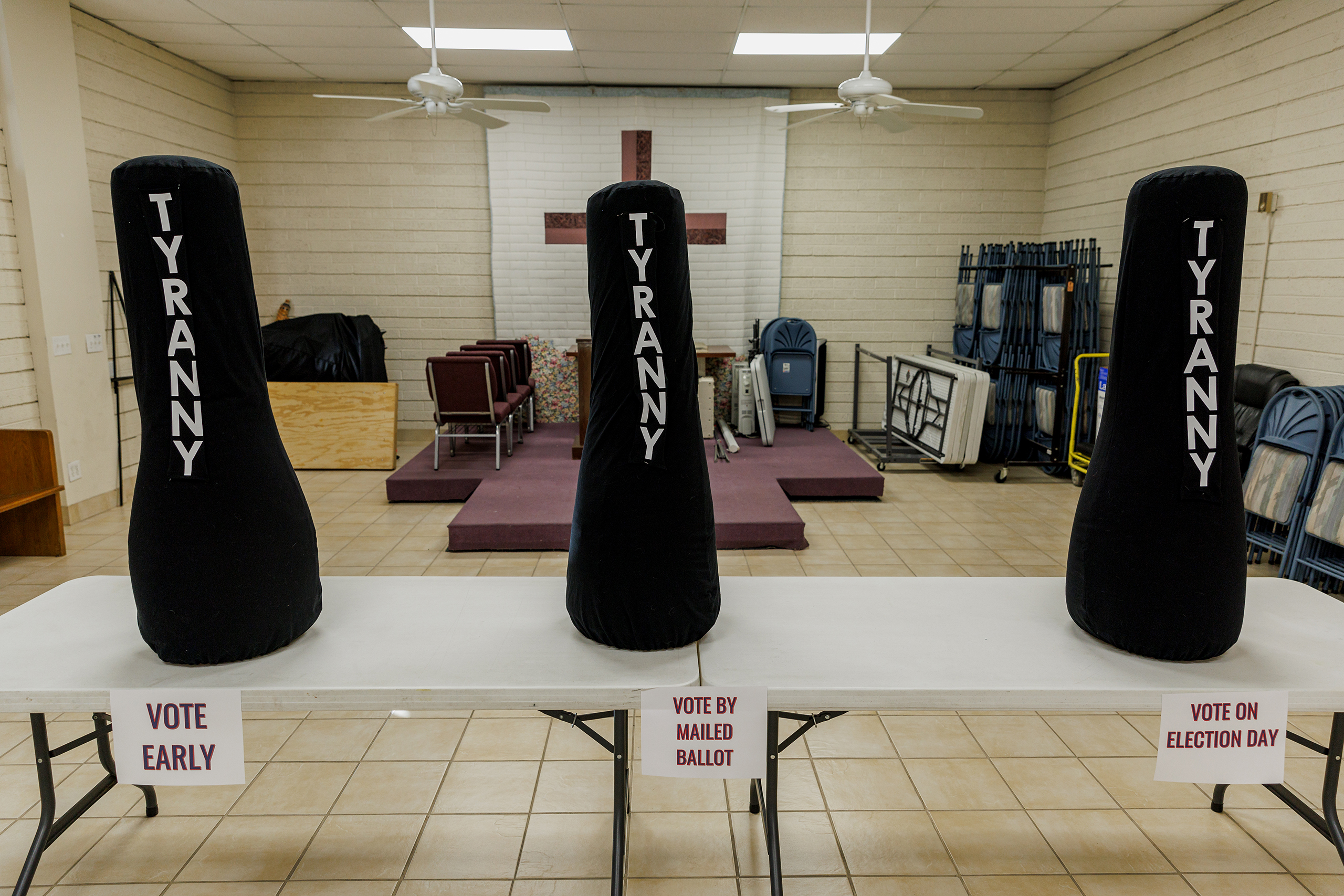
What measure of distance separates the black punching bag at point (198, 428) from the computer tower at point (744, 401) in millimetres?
5956

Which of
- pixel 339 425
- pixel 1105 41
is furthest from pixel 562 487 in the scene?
pixel 1105 41

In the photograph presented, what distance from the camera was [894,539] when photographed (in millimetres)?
5020

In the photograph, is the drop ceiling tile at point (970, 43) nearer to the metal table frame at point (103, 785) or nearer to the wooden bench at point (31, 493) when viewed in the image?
the metal table frame at point (103, 785)

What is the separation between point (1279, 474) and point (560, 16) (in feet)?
17.3

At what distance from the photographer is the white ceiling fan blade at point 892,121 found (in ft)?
16.9

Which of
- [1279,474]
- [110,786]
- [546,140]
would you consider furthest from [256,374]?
[546,140]

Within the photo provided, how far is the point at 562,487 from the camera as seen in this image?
18.3 feet

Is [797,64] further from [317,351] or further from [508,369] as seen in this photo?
[317,351]

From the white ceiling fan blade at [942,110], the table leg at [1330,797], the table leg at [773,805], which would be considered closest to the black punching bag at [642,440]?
the table leg at [773,805]

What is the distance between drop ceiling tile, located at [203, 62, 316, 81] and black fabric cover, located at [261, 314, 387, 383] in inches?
85.1

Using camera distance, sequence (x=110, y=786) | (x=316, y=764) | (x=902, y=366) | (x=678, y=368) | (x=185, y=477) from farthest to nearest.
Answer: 1. (x=902, y=366)
2. (x=316, y=764)
3. (x=110, y=786)
4. (x=678, y=368)
5. (x=185, y=477)

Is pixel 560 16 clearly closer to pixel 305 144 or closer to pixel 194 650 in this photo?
pixel 305 144

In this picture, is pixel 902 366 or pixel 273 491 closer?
pixel 273 491

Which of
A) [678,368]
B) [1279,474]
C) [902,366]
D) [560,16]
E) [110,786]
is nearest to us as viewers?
[678,368]
